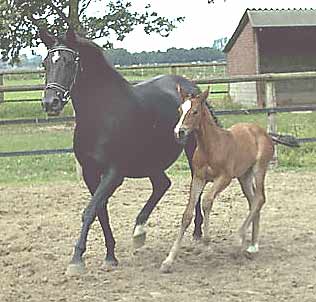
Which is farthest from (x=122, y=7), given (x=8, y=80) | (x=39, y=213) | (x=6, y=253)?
(x=6, y=253)

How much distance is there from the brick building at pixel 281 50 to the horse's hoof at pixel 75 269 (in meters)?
18.7

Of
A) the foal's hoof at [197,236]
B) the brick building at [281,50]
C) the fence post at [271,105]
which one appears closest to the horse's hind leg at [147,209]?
the foal's hoof at [197,236]

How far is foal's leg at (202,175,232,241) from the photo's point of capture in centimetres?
540

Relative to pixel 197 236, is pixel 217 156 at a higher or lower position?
higher

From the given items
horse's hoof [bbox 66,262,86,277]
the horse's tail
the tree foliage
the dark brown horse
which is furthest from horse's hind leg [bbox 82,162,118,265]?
the tree foliage

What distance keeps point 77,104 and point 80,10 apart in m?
18.3

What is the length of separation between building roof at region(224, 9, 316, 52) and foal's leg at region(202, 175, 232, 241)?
18.9m

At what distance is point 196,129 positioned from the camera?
5438 millimetres

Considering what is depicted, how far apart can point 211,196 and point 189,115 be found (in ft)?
2.03

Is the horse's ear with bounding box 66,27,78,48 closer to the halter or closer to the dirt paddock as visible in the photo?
the halter

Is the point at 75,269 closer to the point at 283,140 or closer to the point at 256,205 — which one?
the point at 256,205

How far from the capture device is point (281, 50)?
24.7m

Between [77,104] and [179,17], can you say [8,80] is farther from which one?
[77,104]

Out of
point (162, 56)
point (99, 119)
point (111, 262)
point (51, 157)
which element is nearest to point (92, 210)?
point (111, 262)
